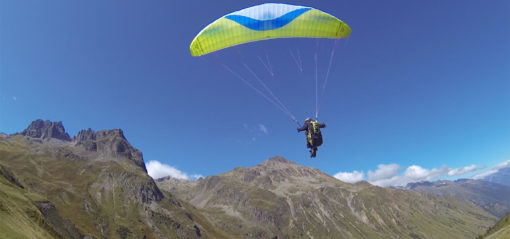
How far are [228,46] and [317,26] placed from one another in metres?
8.38

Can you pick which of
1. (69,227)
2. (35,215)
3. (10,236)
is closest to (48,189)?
(69,227)

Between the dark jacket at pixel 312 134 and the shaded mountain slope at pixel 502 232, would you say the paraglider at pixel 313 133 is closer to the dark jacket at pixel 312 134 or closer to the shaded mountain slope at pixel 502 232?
the dark jacket at pixel 312 134

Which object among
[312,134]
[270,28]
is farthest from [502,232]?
[270,28]

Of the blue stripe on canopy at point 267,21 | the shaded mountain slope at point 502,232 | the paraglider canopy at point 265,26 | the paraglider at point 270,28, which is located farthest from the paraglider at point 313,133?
the shaded mountain slope at point 502,232

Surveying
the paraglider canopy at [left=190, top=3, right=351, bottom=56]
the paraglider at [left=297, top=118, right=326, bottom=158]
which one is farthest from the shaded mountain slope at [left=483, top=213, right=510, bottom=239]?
the paraglider canopy at [left=190, top=3, right=351, bottom=56]

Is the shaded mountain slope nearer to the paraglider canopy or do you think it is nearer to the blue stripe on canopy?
the paraglider canopy

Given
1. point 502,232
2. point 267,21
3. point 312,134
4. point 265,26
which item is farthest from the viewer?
point 502,232

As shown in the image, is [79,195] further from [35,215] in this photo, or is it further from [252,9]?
[252,9]

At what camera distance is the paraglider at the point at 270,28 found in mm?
23672

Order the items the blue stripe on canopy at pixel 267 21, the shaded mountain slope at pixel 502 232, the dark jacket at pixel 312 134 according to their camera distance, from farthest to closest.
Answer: the shaded mountain slope at pixel 502 232 → the dark jacket at pixel 312 134 → the blue stripe on canopy at pixel 267 21

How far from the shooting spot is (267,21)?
2352 cm

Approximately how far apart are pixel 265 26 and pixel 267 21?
45cm

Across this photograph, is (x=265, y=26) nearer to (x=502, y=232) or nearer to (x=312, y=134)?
(x=312, y=134)

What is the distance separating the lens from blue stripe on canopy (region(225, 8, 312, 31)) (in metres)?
23.6
